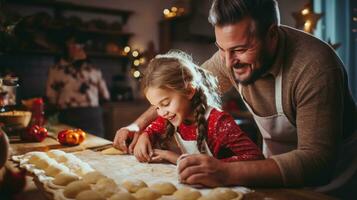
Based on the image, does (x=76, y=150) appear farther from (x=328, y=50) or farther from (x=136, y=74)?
(x=136, y=74)

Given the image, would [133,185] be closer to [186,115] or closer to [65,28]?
[186,115]

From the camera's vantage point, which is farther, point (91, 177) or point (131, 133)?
point (131, 133)

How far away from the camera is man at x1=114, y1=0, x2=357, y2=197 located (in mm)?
1373

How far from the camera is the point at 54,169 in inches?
63.6

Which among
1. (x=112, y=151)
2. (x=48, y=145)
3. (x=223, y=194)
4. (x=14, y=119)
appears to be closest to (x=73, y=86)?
(x=14, y=119)

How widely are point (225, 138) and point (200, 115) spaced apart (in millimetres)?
206

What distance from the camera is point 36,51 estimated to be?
5.98m

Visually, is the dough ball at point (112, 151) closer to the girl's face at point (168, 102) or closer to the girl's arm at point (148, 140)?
the girl's arm at point (148, 140)

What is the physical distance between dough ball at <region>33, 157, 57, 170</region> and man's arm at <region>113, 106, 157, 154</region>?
413 millimetres

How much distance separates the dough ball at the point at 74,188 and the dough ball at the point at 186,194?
1.16ft

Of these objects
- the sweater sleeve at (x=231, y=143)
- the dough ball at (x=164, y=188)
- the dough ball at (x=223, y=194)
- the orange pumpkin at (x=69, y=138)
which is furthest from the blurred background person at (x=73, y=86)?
the dough ball at (x=223, y=194)

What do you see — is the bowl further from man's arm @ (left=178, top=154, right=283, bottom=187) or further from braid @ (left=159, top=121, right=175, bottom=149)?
man's arm @ (left=178, top=154, right=283, bottom=187)

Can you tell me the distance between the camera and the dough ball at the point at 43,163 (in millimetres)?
1698

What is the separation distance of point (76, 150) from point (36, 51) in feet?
14.2
